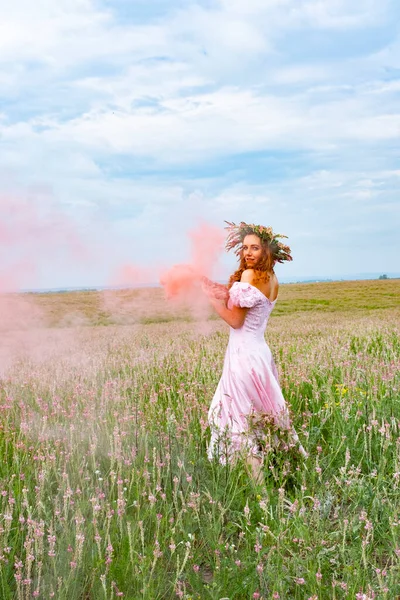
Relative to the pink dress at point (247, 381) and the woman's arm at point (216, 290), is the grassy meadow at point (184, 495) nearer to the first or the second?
the pink dress at point (247, 381)

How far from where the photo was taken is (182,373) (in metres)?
8.34

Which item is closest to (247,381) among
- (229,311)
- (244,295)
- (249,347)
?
(249,347)

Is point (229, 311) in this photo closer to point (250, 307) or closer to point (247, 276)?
point (250, 307)

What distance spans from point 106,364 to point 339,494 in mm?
4976

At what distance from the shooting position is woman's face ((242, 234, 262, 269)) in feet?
17.8

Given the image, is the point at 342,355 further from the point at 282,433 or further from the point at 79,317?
the point at 79,317

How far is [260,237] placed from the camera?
547cm

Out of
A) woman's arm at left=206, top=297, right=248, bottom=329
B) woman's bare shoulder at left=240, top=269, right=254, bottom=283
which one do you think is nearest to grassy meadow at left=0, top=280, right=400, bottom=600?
woman's arm at left=206, top=297, right=248, bottom=329

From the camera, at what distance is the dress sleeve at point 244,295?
16.9ft

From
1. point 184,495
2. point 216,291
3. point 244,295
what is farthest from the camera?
point 216,291

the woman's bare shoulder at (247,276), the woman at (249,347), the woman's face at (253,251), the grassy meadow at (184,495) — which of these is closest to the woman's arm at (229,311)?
the woman at (249,347)

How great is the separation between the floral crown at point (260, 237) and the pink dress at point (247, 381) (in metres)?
0.49

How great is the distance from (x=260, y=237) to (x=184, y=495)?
2367 millimetres

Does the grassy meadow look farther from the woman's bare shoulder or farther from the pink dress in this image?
the woman's bare shoulder
